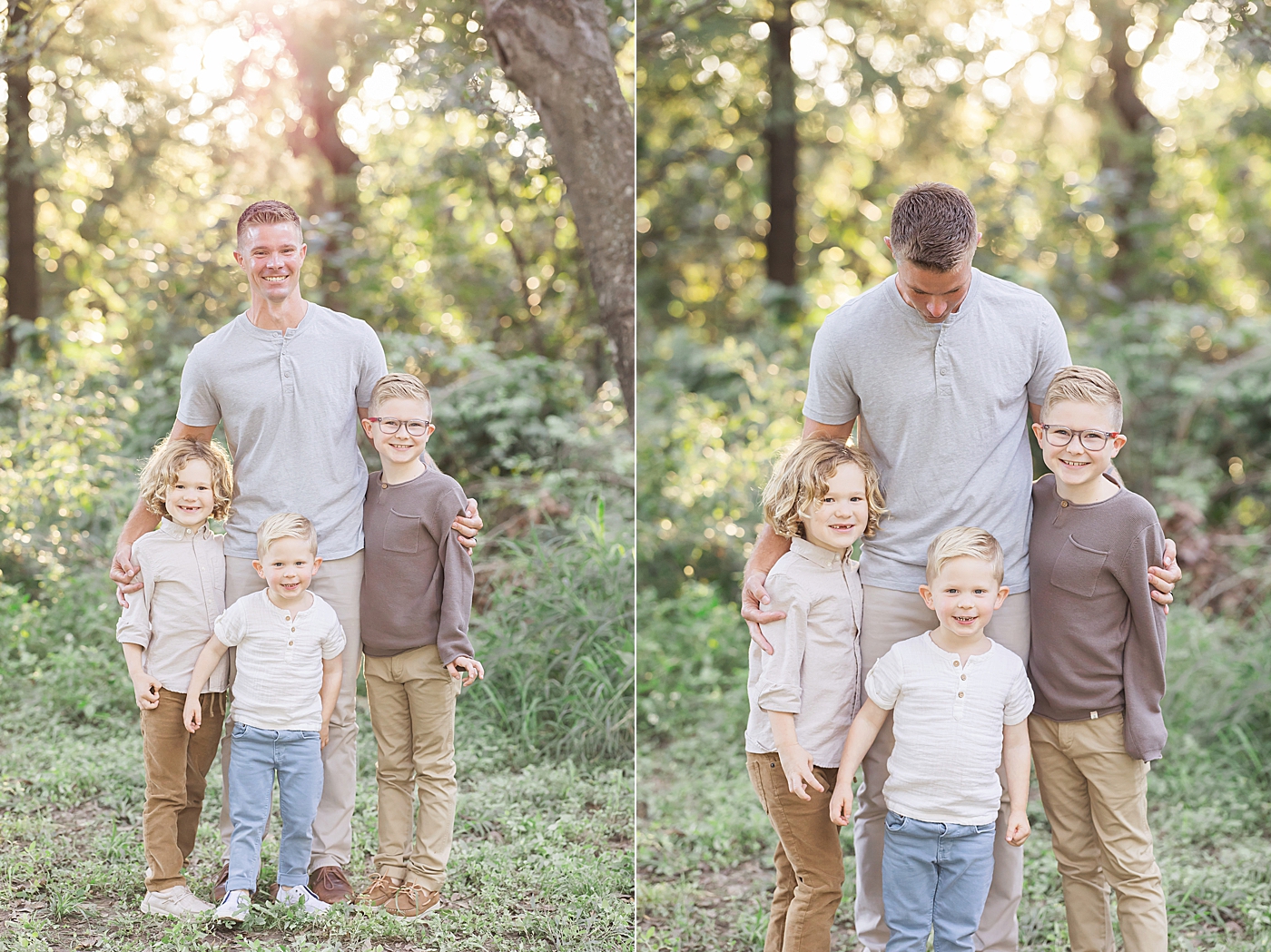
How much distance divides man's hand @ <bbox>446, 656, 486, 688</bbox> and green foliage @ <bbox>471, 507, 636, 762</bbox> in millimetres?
424

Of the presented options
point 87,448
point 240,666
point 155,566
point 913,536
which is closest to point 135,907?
point 240,666

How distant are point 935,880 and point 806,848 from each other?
31 cm

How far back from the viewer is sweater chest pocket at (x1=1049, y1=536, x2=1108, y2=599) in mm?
2574

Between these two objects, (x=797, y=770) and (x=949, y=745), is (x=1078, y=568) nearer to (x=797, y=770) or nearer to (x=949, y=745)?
(x=949, y=745)

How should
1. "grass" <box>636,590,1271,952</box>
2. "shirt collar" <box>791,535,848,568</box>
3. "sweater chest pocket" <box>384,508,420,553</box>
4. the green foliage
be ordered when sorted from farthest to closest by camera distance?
1. the green foliage
2. "grass" <box>636,590,1271,952</box>
3. "sweater chest pocket" <box>384,508,420,553</box>
4. "shirt collar" <box>791,535,848,568</box>

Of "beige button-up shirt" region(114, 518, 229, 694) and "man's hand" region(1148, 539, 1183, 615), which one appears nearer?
"man's hand" region(1148, 539, 1183, 615)

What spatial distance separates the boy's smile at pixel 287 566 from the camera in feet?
8.88

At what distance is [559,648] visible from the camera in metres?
3.79

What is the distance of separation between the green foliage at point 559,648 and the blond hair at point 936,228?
5.52 feet

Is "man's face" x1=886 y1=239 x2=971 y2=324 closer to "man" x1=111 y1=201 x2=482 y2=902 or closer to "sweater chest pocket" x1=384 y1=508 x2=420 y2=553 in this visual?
"man" x1=111 y1=201 x2=482 y2=902

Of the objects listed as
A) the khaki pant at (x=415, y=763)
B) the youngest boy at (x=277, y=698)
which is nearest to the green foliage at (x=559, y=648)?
the khaki pant at (x=415, y=763)

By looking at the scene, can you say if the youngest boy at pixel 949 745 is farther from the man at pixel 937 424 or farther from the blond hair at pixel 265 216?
the blond hair at pixel 265 216

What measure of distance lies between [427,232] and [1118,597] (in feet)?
9.77

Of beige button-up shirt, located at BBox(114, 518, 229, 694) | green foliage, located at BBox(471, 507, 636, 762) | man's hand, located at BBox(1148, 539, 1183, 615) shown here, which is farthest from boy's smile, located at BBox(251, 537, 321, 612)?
man's hand, located at BBox(1148, 539, 1183, 615)
